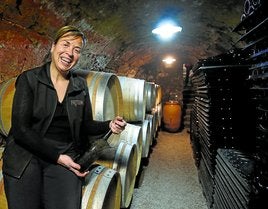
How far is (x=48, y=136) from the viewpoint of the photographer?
1681 millimetres

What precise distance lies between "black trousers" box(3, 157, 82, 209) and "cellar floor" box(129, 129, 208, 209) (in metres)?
A: 2.14

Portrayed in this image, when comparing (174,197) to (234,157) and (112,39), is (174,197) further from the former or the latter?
(112,39)

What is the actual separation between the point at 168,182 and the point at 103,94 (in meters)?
2.91

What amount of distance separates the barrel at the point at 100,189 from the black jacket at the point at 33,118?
1.20 ft

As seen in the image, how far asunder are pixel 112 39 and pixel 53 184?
4.45m

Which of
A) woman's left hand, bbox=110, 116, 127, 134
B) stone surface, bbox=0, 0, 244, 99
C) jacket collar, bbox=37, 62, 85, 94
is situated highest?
stone surface, bbox=0, 0, 244, 99

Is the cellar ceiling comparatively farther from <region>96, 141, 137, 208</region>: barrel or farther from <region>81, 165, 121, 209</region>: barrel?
<region>81, 165, 121, 209</region>: barrel

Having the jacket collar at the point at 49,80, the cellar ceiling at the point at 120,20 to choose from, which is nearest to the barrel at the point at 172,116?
the cellar ceiling at the point at 120,20

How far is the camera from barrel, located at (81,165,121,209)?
5.78 ft

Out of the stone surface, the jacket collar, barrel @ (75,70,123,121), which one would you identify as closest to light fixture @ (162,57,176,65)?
the stone surface

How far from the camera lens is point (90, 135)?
206 centimetres

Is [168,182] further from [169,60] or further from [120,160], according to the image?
[169,60]

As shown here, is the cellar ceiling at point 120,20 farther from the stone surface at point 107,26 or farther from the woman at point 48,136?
the woman at point 48,136

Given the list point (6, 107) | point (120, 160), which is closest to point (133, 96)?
point (120, 160)
